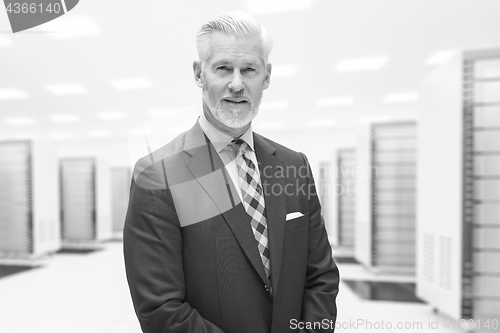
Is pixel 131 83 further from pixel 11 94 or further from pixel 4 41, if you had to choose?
pixel 11 94

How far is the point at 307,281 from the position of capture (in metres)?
1.26

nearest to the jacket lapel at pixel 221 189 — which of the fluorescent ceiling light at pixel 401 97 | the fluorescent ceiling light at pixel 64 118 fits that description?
the fluorescent ceiling light at pixel 401 97

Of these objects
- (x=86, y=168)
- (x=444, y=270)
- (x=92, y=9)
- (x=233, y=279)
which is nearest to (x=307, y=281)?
(x=233, y=279)

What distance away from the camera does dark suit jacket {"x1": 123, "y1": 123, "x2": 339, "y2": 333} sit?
966mm

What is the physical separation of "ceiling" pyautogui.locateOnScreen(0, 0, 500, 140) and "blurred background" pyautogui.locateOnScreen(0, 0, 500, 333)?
36 millimetres

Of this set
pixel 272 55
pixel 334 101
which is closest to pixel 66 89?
pixel 272 55

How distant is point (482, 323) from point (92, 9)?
5.97 m

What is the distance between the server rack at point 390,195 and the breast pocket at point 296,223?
4.47m

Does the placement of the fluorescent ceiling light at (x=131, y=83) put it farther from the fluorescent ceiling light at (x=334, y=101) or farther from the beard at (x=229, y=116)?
the beard at (x=229, y=116)

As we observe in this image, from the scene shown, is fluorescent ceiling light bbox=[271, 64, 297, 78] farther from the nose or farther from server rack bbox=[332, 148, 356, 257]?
the nose

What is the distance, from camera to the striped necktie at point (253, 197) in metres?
1.12

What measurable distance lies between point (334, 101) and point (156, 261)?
411 inches

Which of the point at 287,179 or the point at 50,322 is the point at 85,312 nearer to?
the point at 50,322

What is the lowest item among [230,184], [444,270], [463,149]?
[444,270]
